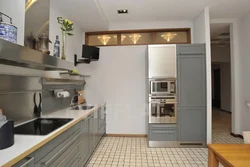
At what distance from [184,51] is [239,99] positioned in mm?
1913

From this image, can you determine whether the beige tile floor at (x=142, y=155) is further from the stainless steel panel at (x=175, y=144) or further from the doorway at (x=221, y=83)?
the doorway at (x=221, y=83)

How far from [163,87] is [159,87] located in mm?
82

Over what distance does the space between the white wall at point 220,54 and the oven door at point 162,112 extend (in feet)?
15.9

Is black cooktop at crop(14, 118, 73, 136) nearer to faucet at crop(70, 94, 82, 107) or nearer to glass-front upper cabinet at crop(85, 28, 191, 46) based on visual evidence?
faucet at crop(70, 94, 82, 107)

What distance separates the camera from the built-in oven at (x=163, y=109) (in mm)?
3562

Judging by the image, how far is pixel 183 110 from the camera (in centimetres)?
355

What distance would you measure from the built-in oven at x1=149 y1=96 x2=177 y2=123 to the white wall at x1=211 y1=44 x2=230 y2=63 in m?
4.84

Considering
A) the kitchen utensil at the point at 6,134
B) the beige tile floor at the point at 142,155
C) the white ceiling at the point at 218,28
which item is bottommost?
the beige tile floor at the point at 142,155

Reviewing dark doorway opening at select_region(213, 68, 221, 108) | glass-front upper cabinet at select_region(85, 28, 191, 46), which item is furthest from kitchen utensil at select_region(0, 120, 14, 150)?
dark doorway opening at select_region(213, 68, 221, 108)

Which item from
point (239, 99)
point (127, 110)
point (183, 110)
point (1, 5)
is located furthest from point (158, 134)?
point (1, 5)

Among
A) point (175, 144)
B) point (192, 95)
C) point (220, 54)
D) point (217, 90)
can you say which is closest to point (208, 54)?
point (192, 95)

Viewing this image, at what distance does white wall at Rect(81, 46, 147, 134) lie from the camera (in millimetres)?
4312

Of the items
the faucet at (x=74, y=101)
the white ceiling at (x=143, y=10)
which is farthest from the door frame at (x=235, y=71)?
the faucet at (x=74, y=101)

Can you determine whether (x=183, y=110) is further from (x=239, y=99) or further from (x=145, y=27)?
(x=145, y=27)
